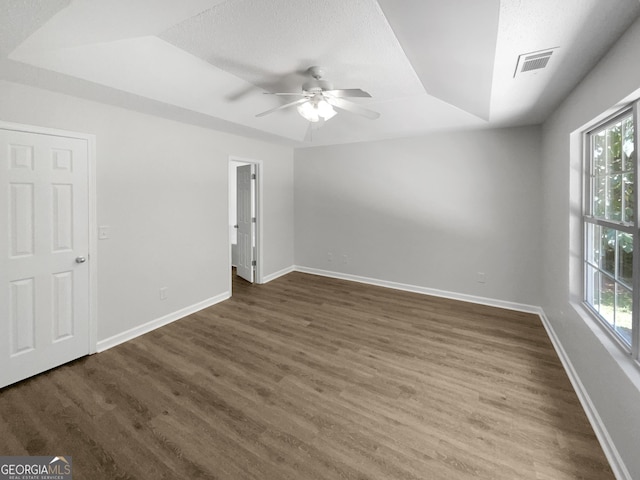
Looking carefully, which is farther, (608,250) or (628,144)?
(608,250)

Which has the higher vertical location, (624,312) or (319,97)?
(319,97)

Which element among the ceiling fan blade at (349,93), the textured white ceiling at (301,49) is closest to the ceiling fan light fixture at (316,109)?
the ceiling fan blade at (349,93)

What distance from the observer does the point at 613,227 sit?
1797 millimetres

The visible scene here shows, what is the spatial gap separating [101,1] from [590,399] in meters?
3.59

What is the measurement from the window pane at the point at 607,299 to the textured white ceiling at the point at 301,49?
1.45 m

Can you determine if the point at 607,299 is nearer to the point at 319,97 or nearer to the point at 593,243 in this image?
the point at 593,243

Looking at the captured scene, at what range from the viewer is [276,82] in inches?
101

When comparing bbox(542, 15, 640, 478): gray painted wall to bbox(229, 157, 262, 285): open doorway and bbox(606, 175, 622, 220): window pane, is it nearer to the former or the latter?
bbox(606, 175, 622, 220): window pane

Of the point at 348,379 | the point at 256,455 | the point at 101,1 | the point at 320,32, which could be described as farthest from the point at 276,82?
the point at 256,455

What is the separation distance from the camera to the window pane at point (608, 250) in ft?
6.14

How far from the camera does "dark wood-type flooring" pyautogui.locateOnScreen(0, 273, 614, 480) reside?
60.8 inches

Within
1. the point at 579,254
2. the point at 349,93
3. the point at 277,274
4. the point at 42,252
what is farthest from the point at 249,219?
the point at 579,254
